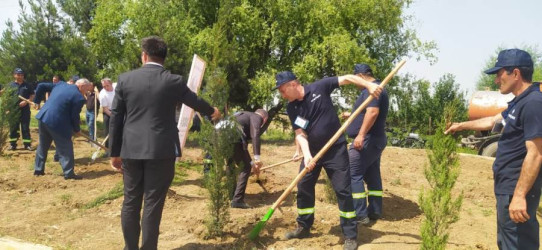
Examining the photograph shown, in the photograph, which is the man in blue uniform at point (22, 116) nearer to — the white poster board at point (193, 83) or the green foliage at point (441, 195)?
the white poster board at point (193, 83)

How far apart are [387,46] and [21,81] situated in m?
16.0

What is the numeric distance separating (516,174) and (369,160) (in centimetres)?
241

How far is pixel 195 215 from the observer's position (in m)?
5.80

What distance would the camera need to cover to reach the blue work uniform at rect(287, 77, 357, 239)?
4715mm

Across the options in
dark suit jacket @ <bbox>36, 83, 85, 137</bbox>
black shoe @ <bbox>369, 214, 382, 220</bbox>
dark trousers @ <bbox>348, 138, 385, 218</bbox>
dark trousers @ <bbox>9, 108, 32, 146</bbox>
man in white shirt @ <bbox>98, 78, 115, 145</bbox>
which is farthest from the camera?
dark trousers @ <bbox>9, 108, 32, 146</bbox>

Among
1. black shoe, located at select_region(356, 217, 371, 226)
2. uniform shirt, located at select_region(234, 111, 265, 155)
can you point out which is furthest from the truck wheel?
uniform shirt, located at select_region(234, 111, 265, 155)

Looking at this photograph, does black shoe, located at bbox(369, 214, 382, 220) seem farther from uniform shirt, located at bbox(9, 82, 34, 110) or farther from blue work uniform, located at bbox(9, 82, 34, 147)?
uniform shirt, located at bbox(9, 82, 34, 110)

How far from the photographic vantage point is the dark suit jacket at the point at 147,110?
409 centimetres

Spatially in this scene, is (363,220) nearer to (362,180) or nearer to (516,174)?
(362,180)

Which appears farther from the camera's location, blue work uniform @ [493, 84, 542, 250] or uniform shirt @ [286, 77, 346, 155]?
uniform shirt @ [286, 77, 346, 155]

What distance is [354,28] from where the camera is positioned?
21031 mm

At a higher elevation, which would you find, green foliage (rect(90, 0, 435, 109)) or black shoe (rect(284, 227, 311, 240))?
green foliage (rect(90, 0, 435, 109))

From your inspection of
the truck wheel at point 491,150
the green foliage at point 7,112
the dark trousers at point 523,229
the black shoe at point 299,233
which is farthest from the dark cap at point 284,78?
the truck wheel at point 491,150

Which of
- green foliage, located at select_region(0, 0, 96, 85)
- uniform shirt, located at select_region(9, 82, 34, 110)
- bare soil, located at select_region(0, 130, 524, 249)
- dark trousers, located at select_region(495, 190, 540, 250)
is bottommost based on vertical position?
bare soil, located at select_region(0, 130, 524, 249)
